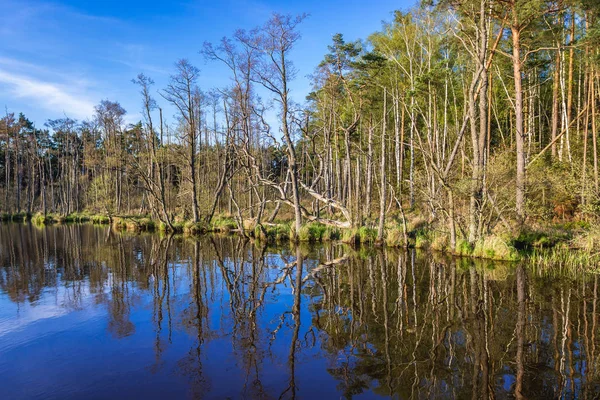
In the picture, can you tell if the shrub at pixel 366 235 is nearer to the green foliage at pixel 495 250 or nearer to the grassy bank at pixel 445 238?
the grassy bank at pixel 445 238

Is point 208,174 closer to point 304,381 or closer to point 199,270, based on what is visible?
point 199,270

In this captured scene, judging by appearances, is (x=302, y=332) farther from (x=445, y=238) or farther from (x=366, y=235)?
(x=366, y=235)

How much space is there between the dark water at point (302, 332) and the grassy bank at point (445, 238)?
130cm

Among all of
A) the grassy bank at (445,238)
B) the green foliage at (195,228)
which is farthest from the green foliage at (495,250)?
the green foliage at (195,228)

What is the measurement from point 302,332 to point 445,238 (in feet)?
32.0

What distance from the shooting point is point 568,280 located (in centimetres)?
977

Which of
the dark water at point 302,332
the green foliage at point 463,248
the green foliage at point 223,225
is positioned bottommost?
the dark water at point 302,332

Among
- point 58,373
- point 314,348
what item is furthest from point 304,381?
point 58,373

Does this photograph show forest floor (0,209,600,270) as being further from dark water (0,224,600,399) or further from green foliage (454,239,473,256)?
dark water (0,224,600,399)

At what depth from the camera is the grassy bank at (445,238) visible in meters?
12.4

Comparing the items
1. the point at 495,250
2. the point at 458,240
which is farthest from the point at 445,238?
the point at 495,250

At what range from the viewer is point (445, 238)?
48.6 ft

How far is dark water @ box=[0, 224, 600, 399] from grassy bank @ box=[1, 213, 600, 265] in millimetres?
1304

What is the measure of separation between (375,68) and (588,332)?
1901cm
